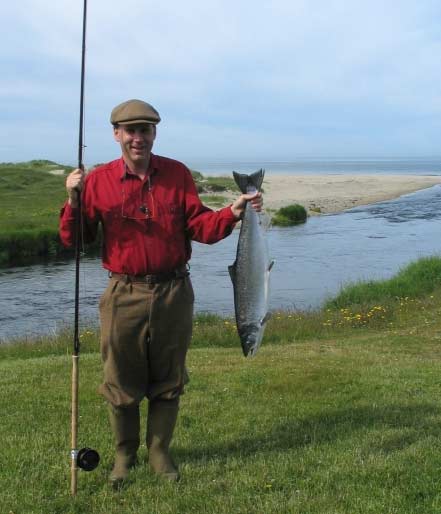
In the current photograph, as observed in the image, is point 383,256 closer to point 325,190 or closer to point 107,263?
point 107,263

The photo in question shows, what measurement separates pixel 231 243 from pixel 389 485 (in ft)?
102

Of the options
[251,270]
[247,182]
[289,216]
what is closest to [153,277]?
[251,270]

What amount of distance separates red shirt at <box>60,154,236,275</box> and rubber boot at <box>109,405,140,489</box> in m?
1.04

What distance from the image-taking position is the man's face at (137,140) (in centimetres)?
469

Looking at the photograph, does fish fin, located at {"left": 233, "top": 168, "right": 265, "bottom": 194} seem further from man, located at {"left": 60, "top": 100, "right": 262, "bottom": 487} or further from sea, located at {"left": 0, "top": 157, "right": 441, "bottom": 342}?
sea, located at {"left": 0, "top": 157, "right": 441, "bottom": 342}

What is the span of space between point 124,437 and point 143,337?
32.6 inches

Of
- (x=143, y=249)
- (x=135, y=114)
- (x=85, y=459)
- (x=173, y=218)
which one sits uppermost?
(x=135, y=114)

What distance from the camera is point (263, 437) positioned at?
5824mm

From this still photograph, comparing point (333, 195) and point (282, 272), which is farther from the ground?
point (333, 195)

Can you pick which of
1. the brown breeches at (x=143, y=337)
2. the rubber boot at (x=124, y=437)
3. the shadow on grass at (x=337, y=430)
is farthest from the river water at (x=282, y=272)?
the brown breeches at (x=143, y=337)

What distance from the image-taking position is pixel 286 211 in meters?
44.7

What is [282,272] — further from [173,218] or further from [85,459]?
[85,459]

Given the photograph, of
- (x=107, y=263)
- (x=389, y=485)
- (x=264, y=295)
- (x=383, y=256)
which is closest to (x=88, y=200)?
(x=107, y=263)

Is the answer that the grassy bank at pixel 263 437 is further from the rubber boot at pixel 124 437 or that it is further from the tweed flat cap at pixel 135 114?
the tweed flat cap at pixel 135 114
